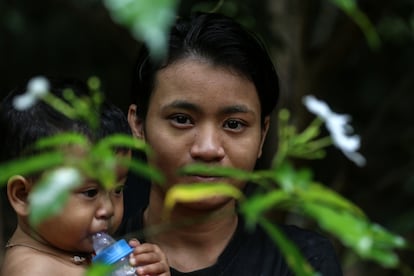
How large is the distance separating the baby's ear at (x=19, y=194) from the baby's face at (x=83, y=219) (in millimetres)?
61

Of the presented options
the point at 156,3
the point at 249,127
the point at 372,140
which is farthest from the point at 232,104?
the point at 372,140

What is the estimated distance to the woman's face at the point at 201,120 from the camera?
219 cm

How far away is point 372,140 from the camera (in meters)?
4.41

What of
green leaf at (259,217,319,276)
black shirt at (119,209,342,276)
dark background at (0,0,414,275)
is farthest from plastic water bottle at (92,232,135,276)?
dark background at (0,0,414,275)

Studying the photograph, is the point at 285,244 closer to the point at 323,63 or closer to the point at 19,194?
the point at 19,194

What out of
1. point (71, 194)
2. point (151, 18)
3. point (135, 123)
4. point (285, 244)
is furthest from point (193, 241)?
point (151, 18)

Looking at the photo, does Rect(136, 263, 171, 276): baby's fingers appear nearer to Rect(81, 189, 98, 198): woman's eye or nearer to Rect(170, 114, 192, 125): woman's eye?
Rect(81, 189, 98, 198): woman's eye

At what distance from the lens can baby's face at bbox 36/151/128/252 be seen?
2.01 metres

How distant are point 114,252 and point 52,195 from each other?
0.86 metres

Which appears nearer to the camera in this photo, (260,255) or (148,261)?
(148,261)

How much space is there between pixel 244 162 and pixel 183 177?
140 millimetres

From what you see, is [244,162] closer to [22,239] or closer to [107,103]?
[107,103]

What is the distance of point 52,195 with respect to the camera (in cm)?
108

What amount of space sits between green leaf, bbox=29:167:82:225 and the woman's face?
3.43 ft
